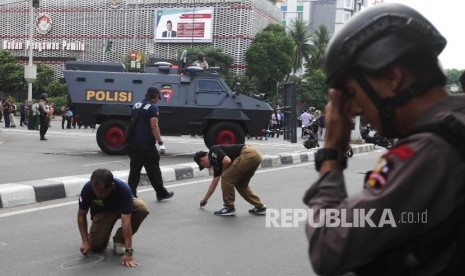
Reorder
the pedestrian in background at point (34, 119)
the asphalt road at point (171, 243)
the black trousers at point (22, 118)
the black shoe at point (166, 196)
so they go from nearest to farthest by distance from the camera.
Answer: the asphalt road at point (171, 243)
the black shoe at point (166, 196)
the pedestrian in background at point (34, 119)
the black trousers at point (22, 118)

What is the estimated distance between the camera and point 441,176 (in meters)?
1.14

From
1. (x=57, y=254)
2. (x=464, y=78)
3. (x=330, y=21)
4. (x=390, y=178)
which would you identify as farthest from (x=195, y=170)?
(x=330, y=21)

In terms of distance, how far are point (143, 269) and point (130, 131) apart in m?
3.29

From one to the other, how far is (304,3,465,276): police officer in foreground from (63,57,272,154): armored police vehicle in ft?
40.0

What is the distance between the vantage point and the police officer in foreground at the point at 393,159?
1157 mm

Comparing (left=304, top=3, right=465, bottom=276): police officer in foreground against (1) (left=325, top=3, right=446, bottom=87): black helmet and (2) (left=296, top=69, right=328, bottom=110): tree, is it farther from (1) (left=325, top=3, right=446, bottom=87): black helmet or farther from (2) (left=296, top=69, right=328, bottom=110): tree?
(2) (left=296, top=69, right=328, bottom=110): tree

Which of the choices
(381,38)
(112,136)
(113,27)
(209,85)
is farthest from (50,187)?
(113,27)

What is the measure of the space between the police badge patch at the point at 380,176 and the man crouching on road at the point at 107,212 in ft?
11.2

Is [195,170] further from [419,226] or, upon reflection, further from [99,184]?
[419,226]

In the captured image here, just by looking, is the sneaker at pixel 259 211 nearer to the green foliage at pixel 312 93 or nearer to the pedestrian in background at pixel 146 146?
the pedestrian in background at pixel 146 146

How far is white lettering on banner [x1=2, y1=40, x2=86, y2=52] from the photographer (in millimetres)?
56938

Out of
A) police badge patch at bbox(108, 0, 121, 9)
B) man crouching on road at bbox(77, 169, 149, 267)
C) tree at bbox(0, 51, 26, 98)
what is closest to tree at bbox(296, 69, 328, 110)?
police badge patch at bbox(108, 0, 121, 9)

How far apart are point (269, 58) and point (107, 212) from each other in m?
46.0

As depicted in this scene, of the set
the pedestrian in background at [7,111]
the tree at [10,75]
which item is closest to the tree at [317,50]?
the tree at [10,75]
